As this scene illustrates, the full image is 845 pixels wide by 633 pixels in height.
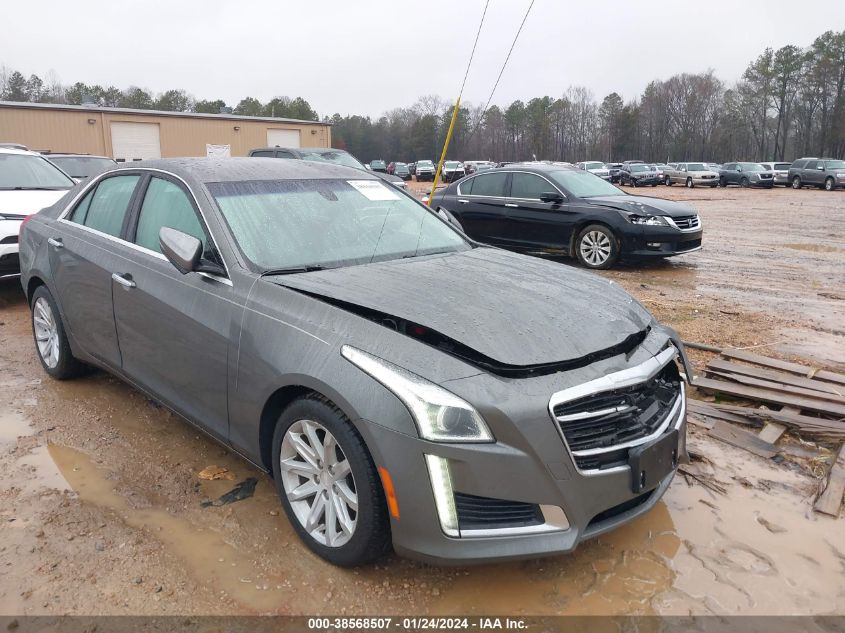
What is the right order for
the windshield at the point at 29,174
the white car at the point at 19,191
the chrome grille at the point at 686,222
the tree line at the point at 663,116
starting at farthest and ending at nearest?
the tree line at the point at 663,116
the chrome grille at the point at 686,222
the windshield at the point at 29,174
the white car at the point at 19,191

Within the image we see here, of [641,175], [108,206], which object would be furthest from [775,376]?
[641,175]

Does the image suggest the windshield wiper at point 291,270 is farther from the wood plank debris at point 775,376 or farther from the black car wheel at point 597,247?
the black car wheel at point 597,247

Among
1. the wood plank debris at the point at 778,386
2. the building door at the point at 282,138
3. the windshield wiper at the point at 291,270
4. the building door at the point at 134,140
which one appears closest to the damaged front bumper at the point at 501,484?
the windshield wiper at the point at 291,270

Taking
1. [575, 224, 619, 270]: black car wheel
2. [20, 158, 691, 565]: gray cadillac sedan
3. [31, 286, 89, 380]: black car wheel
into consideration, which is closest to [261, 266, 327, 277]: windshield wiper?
[20, 158, 691, 565]: gray cadillac sedan

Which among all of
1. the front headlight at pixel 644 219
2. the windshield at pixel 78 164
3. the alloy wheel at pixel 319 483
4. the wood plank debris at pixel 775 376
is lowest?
the wood plank debris at pixel 775 376

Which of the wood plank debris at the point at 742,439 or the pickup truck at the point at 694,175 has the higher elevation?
the pickup truck at the point at 694,175

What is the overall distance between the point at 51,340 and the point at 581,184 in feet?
25.9

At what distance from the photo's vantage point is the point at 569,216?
385 inches

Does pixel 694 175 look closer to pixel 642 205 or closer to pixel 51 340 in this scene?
pixel 642 205

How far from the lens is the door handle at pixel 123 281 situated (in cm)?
368

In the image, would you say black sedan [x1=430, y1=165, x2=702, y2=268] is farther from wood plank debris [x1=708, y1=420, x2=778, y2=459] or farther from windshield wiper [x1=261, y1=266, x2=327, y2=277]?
windshield wiper [x1=261, y1=266, x2=327, y2=277]

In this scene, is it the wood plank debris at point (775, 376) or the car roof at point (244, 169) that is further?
the wood plank debris at point (775, 376)

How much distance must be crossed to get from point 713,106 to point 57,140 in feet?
258

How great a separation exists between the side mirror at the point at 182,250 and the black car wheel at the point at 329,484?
94cm
